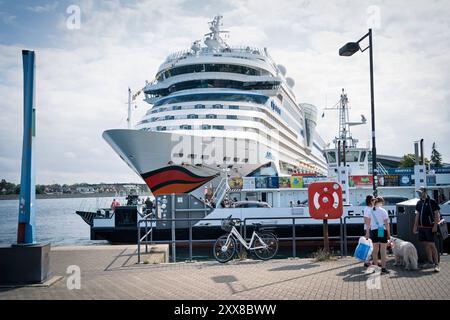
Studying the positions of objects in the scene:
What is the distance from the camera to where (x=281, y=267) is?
877 cm

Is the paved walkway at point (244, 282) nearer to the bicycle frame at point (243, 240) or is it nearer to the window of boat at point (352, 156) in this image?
the bicycle frame at point (243, 240)

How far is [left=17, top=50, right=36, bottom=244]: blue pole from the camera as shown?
7500 millimetres

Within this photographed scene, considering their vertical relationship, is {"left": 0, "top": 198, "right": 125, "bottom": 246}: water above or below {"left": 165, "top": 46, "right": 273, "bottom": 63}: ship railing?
below

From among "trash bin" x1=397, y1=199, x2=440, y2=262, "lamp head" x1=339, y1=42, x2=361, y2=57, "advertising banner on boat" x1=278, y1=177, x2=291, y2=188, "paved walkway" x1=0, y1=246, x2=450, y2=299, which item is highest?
"lamp head" x1=339, y1=42, x2=361, y2=57

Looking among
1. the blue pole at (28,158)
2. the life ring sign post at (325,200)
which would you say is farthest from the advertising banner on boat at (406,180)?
the blue pole at (28,158)

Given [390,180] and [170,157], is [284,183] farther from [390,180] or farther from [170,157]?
[170,157]

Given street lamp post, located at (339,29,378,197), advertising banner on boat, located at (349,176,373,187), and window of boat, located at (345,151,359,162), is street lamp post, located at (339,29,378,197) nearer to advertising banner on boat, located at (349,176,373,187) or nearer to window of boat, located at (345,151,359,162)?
advertising banner on boat, located at (349,176,373,187)

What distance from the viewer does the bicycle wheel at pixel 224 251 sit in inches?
388

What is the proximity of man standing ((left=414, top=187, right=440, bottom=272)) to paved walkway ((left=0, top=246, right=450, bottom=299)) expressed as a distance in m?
0.43

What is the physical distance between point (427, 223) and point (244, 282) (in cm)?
382

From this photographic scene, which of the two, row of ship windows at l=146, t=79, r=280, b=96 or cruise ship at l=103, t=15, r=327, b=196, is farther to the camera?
row of ship windows at l=146, t=79, r=280, b=96

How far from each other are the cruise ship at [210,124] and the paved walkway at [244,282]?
50.2ft

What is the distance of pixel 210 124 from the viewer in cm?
2847

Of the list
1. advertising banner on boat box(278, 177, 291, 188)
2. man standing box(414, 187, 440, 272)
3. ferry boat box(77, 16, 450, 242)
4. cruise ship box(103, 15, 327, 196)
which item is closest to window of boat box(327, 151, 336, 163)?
ferry boat box(77, 16, 450, 242)
